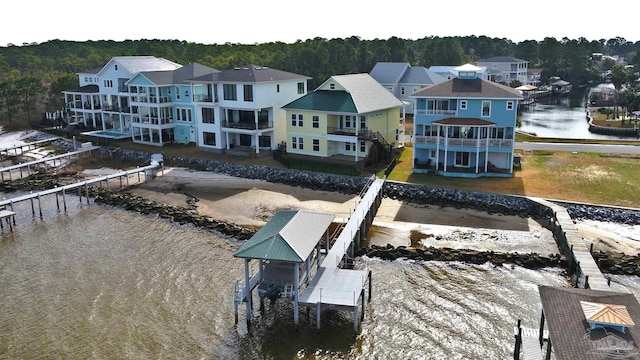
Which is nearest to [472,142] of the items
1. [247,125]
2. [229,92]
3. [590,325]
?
[247,125]

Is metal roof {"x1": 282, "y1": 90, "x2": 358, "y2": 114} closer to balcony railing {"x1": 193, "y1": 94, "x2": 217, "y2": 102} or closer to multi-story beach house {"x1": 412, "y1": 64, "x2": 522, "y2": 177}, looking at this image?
multi-story beach house {"x1": 412, "y1": 64, "x2": 522, "y2": 177}

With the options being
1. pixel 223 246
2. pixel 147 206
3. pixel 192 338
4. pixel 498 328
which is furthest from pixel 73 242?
pixel 498 328

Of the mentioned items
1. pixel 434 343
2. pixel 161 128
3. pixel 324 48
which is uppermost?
pixel 324 48

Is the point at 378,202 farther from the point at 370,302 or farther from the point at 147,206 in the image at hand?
the point at 147,206

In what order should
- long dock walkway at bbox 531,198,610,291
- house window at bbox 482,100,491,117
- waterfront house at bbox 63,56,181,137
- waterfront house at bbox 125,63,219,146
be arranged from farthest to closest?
waterfront house at bbox 63,56,181,137 → waterfront house at bbox 125,63,219,146 → house window at bbox 482,100,491,117 → long dock walkway at bbox 531,198,610,291

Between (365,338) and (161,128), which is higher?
(161,128)

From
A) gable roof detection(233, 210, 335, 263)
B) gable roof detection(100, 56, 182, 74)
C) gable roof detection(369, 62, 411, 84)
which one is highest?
gable roof detection(100, 56, 182, 74)

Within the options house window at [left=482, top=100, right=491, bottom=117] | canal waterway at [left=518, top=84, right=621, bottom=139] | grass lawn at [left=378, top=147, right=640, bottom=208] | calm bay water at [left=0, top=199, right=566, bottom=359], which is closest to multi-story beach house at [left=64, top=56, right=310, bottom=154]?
grass lawn at [left=378, top=147, right=640, bottom=208]
